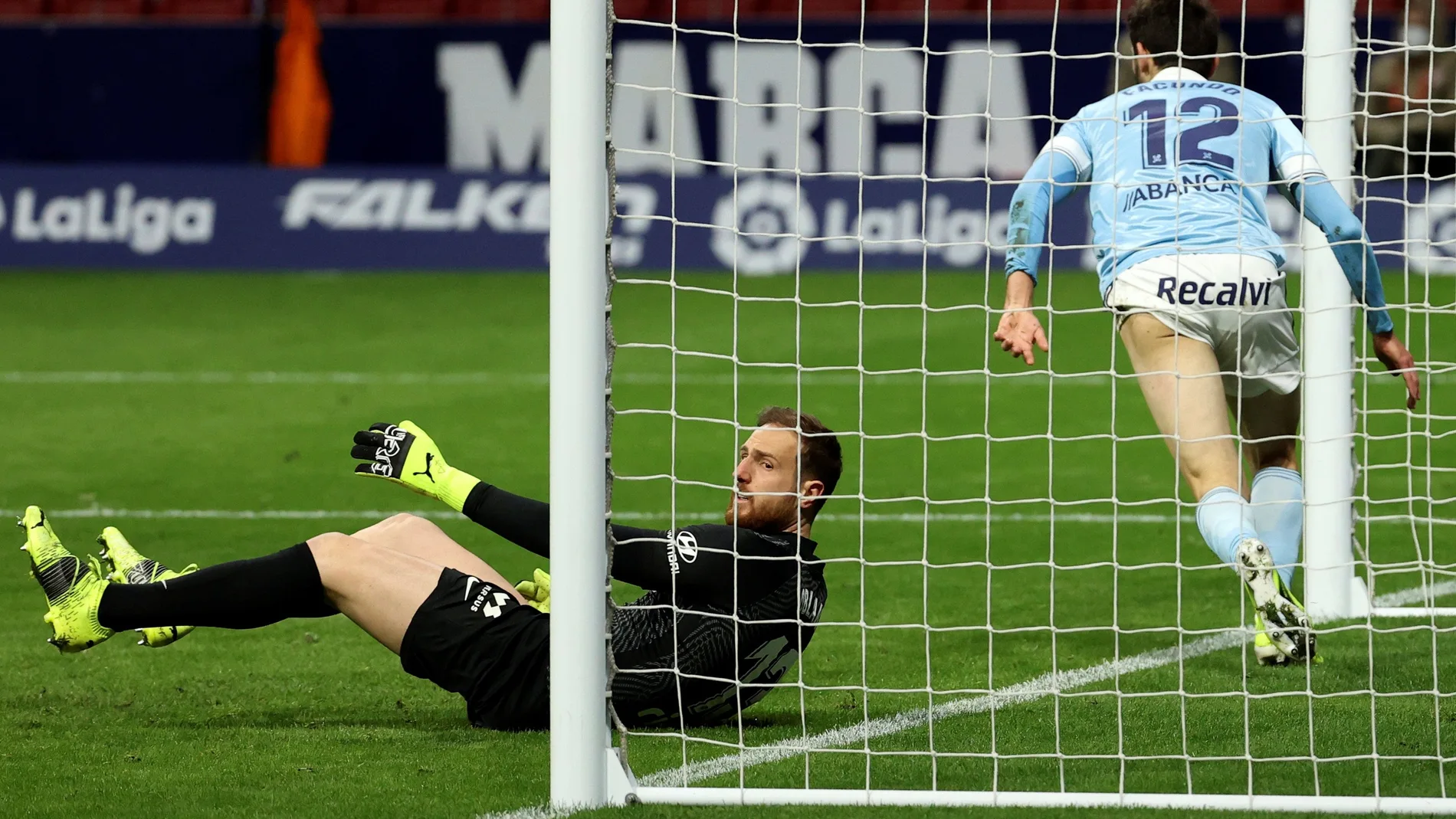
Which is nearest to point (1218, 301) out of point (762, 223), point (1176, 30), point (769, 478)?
point (1176, 30)

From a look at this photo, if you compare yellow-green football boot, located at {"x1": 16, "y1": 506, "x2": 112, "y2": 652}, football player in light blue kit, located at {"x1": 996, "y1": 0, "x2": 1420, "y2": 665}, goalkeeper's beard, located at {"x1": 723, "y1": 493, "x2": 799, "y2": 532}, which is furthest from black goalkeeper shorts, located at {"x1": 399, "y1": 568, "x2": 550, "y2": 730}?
football player in light blue kit, located at {"x1": 996, "y1": 0, "x2": 1420, "y2": 665}

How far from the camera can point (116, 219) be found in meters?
16.2

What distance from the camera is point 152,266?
16141mm

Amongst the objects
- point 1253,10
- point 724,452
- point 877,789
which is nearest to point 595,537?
point 877,789

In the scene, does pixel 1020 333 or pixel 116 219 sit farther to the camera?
pixel 116 219

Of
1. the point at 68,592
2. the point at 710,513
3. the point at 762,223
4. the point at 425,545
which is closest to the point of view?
the point at 68,592

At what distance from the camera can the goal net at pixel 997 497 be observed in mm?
4062

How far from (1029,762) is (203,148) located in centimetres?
1542

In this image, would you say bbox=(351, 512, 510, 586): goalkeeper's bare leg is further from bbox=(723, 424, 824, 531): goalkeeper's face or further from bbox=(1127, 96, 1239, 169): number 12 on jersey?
bbox=(1127, 96, 1239, 169): number 12 on jersey

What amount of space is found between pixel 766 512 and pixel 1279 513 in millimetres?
1652

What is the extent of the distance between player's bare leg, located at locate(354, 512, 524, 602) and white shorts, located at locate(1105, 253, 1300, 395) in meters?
1.72

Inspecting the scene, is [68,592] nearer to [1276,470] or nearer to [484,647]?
[484,647]

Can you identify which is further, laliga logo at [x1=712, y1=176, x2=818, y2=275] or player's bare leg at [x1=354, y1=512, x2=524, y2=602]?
laliga logo at [x1=712, y1=176, x2=818, y2=275]

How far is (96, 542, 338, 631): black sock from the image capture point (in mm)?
4527
